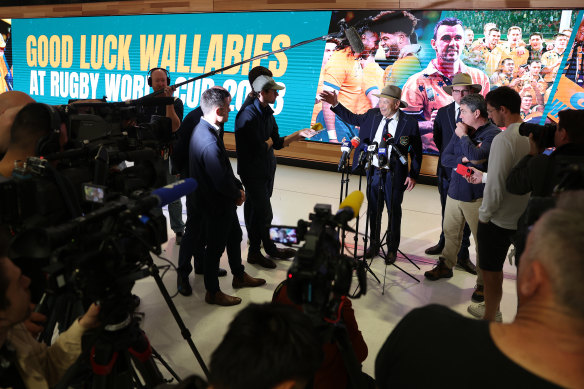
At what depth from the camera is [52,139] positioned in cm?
190

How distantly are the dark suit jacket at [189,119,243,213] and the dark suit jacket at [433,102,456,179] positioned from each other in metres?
2.08

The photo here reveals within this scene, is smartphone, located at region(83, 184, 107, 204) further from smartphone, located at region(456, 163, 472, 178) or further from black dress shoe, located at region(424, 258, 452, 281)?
black dress shoe, located at region(424, 258, 452, 281)

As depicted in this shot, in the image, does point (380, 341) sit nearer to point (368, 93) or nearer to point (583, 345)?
point (583, 345)

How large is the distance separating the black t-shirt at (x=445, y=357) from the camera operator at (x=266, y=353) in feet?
0.70

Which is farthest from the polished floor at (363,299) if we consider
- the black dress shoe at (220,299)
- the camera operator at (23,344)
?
the camera operator at (23,344)

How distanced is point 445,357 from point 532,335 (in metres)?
0.19

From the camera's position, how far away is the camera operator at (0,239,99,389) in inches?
50.4

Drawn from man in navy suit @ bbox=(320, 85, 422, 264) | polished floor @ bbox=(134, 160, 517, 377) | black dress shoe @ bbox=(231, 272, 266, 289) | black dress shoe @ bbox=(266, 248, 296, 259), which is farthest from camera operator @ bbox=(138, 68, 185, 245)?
man in navy suit @ bbox=(320, 85, 422, 264)

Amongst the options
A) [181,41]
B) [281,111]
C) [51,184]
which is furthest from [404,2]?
[51,184]

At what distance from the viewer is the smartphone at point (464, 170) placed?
343 centimetres

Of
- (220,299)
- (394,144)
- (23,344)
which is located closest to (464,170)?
(394,144)

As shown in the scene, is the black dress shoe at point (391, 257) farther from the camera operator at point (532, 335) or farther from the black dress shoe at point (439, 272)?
the camera operator at point (532, 335)

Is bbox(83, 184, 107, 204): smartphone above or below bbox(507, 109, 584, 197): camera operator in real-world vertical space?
below

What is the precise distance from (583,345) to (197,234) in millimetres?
2783
